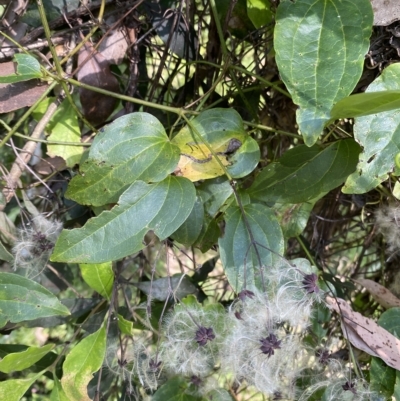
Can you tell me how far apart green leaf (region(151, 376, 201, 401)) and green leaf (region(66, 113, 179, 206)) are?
0.34 meters

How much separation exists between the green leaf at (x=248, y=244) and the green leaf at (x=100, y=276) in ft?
0.81

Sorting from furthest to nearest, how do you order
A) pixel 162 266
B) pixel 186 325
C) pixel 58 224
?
pixel 162 266 < pixel 58 224 < pixel 186 325

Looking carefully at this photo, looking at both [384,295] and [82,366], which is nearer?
[82,366]

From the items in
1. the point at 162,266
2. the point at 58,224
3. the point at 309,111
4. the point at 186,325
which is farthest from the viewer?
the point at 162,266

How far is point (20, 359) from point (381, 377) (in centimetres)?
57

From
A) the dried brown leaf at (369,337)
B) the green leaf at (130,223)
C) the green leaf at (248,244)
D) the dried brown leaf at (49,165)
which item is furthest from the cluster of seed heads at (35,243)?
the dried brown leaf at (369,337)

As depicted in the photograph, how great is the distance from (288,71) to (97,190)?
316 mm

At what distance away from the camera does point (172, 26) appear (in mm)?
956

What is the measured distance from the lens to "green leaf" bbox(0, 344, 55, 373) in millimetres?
746

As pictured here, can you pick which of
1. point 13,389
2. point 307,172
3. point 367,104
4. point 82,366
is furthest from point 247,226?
point 13,389

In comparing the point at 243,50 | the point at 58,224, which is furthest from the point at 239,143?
the point at 58,224

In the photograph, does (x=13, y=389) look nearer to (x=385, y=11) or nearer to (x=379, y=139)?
(x=379, y=139)

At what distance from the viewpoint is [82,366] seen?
2.62 ft

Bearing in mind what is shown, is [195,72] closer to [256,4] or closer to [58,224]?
[256,4]
